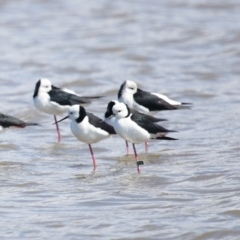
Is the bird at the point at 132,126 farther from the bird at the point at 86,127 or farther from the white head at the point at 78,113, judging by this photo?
the white head at the point at 78,113

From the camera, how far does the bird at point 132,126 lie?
9.06 m

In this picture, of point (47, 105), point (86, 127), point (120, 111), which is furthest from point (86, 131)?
point (47, 105)

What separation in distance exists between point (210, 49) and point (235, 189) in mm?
9565

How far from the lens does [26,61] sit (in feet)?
52.2

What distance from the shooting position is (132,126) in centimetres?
906

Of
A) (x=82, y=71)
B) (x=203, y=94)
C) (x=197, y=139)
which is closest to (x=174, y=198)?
(x=197, y=139)

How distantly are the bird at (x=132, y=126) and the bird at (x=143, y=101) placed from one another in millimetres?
1850

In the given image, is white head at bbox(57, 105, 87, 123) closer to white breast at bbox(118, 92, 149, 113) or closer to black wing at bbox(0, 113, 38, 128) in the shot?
black wing at bbox(0, 113, 38, 128)

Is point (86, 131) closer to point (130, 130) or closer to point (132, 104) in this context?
point (130, 130)

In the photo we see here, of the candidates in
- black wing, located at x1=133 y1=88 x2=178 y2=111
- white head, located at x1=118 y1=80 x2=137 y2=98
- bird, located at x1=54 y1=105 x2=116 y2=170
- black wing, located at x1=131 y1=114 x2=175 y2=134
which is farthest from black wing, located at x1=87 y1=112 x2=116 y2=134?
white head, located at x1=118 y1=80 x2=137 y2=98

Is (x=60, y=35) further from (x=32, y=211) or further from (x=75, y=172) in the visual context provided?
(x=32, y=211)

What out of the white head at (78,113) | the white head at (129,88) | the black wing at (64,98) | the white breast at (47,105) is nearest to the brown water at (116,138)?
the white breast at (47,105)

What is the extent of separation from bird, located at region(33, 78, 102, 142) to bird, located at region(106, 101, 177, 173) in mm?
2051

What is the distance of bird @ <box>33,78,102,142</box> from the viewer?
1118cm
